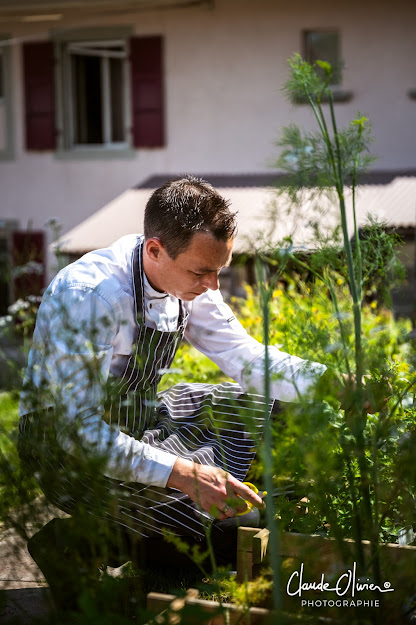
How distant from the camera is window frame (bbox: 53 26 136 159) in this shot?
11.9m

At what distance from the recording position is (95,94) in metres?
12.4

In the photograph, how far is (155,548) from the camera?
2.73 meters

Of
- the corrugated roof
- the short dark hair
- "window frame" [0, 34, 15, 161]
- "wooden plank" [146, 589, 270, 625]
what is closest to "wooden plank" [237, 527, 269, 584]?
"wooden plank" [146, 589, 270, 625]

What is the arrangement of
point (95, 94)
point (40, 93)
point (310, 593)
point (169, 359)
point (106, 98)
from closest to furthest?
1. point (310, 593)
2. point (169, 359)
3. point (40, 93)
4. point (106, 98)
5. point (95, 94)

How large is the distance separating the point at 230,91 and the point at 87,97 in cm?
239

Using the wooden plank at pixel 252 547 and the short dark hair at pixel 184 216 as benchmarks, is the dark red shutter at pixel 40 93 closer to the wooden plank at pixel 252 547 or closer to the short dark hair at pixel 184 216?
the short dark hair at pixel 184 216

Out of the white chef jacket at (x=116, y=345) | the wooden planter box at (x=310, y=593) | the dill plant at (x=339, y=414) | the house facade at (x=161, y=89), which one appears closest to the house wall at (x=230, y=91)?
the house facade at (x=161, y=89)

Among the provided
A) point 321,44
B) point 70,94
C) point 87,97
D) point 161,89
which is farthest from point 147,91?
point 321,44

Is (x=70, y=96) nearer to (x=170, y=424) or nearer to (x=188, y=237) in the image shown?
(x=170, y=424)

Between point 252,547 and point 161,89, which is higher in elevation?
point 161,89

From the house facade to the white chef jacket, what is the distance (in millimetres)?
7983

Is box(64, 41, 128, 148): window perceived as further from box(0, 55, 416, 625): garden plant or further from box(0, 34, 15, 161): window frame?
box(0, 55, 416, 625): garden plant

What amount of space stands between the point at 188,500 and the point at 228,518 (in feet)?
0.55

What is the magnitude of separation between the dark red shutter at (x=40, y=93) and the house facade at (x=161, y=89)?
19mm
